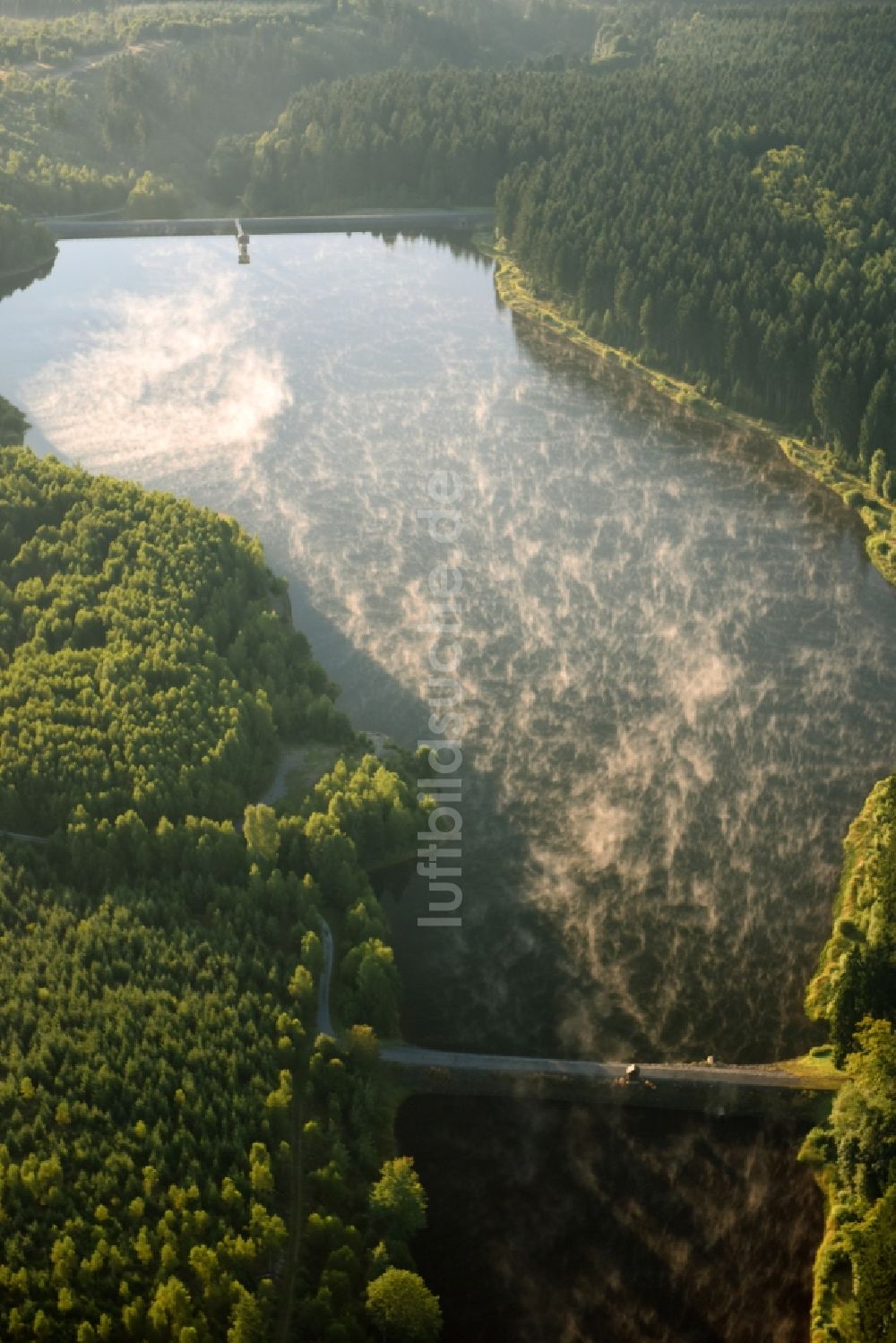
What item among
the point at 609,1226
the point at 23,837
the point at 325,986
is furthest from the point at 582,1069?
the point at 23,837

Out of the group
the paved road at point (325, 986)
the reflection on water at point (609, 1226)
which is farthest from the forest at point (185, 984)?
the reflection on water at point (609, 1226)

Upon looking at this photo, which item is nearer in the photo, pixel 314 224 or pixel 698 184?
pixel 698 184

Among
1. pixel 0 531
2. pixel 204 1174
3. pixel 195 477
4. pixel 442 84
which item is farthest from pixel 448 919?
pixel 442 84

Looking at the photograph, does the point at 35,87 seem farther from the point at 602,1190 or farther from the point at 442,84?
the point at 602,1190

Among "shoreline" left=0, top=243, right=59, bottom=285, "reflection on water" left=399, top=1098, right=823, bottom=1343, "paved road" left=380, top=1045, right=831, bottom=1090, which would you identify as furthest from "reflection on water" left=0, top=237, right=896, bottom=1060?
"shoreline" left=0, top=243, right=59, bottom=285

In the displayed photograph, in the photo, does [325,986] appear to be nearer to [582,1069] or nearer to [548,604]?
[582,1069]

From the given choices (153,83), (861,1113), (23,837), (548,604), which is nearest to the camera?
(861,1113)
